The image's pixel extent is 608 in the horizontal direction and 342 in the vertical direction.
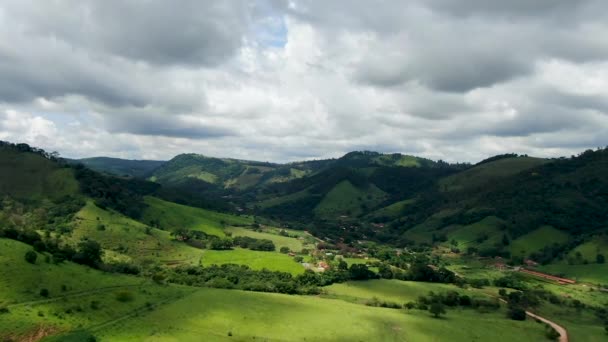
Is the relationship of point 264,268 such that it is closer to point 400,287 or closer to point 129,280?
point 400,287

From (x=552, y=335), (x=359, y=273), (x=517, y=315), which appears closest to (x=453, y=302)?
(x=517, y=315)

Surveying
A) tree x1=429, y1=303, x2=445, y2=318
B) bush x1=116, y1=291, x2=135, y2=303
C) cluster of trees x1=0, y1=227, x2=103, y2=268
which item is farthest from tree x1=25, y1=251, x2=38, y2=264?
tree x1=429, y1=303, x2=445, y2=318

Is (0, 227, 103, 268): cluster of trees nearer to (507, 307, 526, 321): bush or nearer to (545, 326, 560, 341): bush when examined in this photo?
(507, 307, 526, 321): bush

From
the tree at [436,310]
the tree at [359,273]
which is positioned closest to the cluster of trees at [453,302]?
the tree at [436,310]

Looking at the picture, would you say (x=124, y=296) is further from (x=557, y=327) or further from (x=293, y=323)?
(x=557, y=327)

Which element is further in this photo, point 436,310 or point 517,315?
point 517,315

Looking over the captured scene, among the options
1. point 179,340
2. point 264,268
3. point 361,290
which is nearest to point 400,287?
point 361,290

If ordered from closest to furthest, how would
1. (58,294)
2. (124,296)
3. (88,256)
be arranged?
(58,294), (124,296), (88,256)
